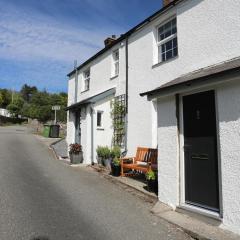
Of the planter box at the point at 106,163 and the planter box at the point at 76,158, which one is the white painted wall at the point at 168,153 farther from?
the planter box at the point at 76,158

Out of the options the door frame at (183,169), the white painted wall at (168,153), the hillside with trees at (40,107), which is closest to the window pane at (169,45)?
the white painted wall at (168,153)

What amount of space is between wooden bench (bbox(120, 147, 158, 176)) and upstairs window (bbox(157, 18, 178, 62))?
10.9 ft

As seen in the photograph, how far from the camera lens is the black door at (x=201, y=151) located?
20.8ft

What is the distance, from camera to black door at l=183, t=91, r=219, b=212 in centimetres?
635

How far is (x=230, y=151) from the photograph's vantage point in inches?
230

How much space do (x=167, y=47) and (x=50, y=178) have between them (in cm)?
638

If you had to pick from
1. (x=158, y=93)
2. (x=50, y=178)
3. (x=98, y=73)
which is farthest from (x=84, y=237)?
(x=98, y=73)

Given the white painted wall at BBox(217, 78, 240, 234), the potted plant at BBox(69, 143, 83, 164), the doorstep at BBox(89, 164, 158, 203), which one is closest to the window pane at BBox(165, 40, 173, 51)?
the doorstep at BBox(89, 164, 158, 203)

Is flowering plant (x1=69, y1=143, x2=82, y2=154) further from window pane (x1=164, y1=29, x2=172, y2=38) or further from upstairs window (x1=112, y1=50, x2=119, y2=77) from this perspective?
window pane (x1=164, y1=29, x2=172, y2=38)

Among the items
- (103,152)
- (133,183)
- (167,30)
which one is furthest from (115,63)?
(133,183)

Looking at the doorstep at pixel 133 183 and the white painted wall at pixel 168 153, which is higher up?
the white painted wall at pixel 168 153

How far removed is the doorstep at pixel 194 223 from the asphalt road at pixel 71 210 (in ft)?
→ 0.56

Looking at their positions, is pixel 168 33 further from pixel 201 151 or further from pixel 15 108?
pixel 15 108

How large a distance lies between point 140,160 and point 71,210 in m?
4.22
